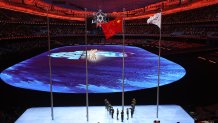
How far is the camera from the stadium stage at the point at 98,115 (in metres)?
15.9

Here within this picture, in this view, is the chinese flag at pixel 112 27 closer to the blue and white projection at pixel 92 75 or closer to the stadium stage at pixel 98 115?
the stadium stage at pixel 98 115

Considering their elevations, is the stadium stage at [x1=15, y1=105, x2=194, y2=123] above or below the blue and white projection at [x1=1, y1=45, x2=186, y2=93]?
below

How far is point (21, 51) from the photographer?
48.2 m

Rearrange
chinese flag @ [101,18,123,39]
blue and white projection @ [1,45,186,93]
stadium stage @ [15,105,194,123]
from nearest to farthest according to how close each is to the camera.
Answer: chinese flag @ [101,18,123,39] → stadium stage @ [15,105,194,123] → blue and white projection @ [1,45,186,93]

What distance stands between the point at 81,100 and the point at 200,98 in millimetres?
8712

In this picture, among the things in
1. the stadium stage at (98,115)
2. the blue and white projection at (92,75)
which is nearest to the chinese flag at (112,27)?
A: the stadium stage at (98,115)

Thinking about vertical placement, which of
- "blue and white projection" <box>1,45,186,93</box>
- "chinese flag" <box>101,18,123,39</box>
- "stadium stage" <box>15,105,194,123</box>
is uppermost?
"chinese flag" <box>101,18,123,39</box>

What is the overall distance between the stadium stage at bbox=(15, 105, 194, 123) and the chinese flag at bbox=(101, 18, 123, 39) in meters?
5.29

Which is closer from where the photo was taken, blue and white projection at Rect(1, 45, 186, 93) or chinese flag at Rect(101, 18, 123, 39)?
chinese flag at Rect(101, 18, 123, 39)

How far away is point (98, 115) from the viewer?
54.7 ft

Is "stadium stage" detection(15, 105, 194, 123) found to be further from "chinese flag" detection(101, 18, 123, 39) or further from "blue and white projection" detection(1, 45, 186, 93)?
"chinese flag" detection(101, 18, 123, 39)

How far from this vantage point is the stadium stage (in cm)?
1588

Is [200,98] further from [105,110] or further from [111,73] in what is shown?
[111,73]


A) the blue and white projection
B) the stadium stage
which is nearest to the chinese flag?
the stadium stage
